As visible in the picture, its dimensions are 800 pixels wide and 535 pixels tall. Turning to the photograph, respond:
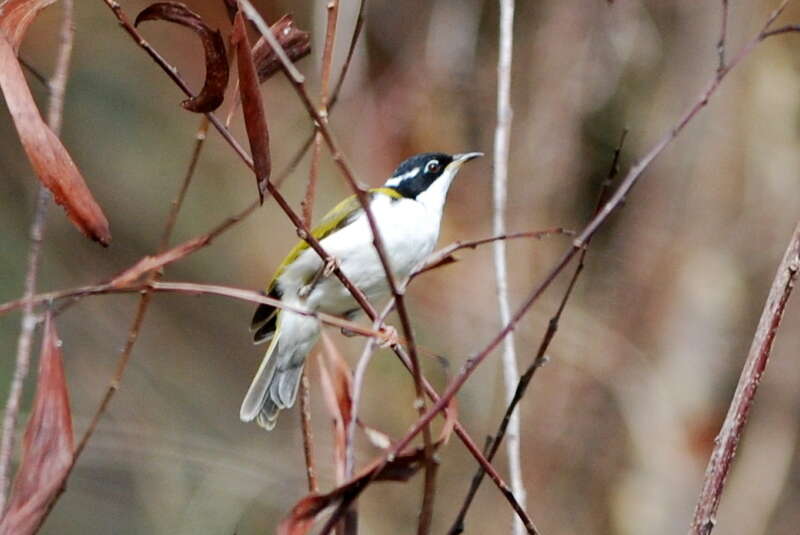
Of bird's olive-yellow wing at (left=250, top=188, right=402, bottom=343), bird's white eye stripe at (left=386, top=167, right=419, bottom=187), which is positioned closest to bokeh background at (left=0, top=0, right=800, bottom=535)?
bird's white eye stripe at (left=386, top=167, right=419, bottom=187)

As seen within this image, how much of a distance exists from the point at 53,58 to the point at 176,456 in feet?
9.44

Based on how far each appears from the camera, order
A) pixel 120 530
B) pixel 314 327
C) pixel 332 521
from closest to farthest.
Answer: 1. pixel 332 521
2. pixel 314 327
3. pixel 120 530

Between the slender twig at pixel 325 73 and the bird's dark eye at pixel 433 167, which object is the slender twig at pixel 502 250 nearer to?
the slender twig at pixel 325 73

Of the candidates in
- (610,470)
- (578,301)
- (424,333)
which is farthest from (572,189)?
(610,470)

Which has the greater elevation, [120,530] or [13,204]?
[13,204]

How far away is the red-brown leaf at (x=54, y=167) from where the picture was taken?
1.88 metres

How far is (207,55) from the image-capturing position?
2.00m

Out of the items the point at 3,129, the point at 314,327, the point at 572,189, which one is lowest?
the point at 314,327

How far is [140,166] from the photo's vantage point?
8.05 metres

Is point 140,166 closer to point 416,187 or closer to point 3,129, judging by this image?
point 3,129

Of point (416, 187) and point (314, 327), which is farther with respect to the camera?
point (416, 187)

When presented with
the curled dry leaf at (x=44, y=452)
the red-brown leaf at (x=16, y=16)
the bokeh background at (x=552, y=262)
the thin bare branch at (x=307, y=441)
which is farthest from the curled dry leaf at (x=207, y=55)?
the bokeh background at (x=552, y=262)

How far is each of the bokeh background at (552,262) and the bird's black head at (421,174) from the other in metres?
2.48

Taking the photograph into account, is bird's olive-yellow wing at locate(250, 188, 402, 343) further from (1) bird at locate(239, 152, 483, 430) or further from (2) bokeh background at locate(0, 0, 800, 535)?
(2) bokeh background at locate(0, 0, 800, 535)
